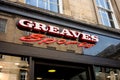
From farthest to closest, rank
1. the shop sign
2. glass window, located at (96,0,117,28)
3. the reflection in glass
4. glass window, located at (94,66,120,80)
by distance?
glass window, located at (96,0,117,28) → the reflection in glass → glass window, located at (94,66,120,80) → the shop sign

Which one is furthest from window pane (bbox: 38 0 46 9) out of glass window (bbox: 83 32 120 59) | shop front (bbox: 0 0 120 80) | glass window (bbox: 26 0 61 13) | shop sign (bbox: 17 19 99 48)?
glass window (bbox: 83 32 120 59)

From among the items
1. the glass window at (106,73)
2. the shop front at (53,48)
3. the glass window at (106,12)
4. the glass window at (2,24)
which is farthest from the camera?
the glass window at (106,12)

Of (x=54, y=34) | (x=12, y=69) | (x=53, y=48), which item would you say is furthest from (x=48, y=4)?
(x=12, y=69)

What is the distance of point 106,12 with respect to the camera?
9273mm

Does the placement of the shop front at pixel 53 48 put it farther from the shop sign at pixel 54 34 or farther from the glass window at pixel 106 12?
the glass window at pixel 106 12

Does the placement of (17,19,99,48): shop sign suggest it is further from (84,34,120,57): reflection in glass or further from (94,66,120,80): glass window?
(94,66,120,80): glass window

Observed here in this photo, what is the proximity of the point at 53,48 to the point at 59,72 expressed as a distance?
4.66ft

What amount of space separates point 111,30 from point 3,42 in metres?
4.43

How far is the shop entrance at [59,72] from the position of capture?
6.23 meters

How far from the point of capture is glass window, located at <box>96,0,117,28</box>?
28.9 feet

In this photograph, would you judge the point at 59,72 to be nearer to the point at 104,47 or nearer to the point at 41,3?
the point at 104,47

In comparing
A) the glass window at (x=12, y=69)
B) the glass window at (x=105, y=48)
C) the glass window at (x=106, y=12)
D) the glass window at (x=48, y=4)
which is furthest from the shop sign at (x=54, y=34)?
the glass window at (x=106, y=12)

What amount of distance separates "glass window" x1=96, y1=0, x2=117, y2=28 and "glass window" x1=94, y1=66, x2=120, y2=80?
95.0 inches

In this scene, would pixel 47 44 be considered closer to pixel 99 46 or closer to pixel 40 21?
pixel 40 21
